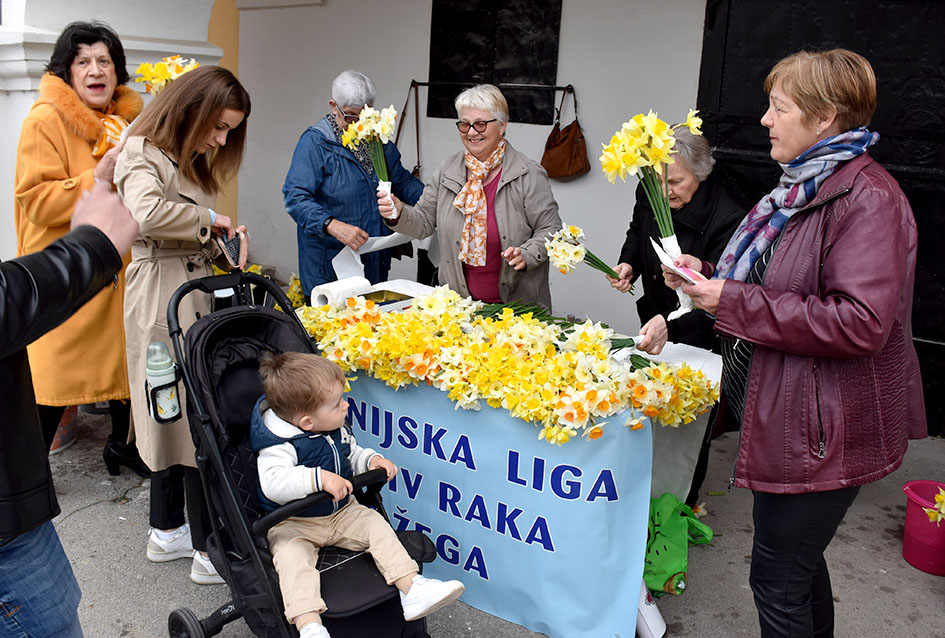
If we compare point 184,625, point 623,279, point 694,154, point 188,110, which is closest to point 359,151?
point 188,110

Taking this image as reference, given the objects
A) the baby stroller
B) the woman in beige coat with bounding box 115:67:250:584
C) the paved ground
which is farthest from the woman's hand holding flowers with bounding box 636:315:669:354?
the woman in beige coat with bounding box 115:67:250:584

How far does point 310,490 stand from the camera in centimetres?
250

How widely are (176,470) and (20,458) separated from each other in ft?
5.27

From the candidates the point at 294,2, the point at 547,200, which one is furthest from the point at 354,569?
the point at 294,2

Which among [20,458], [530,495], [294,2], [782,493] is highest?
[294,2]

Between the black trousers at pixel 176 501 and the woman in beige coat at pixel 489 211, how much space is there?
4.97 feet

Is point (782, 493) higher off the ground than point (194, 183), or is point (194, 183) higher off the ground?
point (194, 183)

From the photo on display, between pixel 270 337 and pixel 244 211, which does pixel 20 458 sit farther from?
pixel 244 211

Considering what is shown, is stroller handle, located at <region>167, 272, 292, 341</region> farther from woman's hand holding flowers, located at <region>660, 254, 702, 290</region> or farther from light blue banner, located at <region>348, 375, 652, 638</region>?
woman's hand holding flowers, located at <region>660, 254, 702, 290</region>

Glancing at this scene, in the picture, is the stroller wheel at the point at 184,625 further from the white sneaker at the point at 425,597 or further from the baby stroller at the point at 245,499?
the white sneaker at the point at 425,597

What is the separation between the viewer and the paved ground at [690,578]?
125 inches

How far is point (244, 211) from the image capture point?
28.0ft

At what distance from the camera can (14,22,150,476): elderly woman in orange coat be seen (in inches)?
145

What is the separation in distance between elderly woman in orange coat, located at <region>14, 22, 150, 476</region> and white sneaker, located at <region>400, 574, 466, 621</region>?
2163 millimetres
